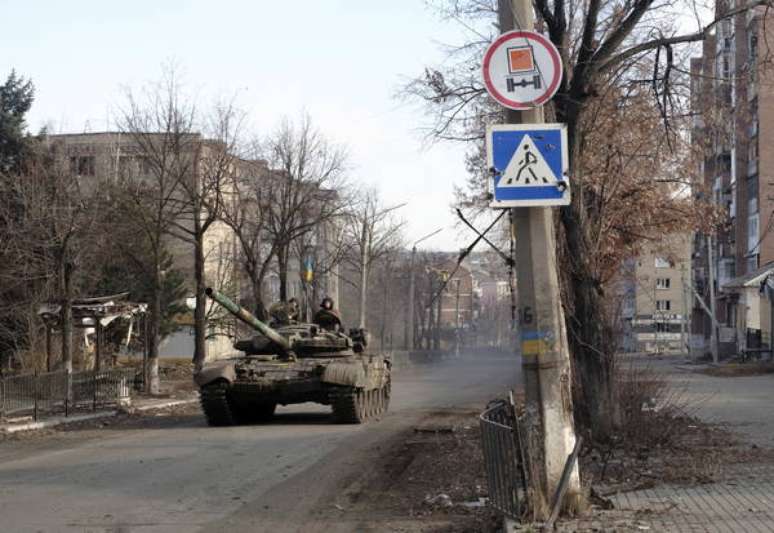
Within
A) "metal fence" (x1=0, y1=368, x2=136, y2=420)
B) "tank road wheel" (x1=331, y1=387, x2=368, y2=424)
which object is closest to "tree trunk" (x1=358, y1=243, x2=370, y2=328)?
"metal fence" (x1=0, y1=368, x2=136, y2=420)

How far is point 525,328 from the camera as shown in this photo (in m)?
7.71

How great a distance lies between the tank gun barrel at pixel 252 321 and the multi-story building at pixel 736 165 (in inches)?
340

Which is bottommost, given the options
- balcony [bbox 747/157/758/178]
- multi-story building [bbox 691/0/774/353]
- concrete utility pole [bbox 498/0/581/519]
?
concrete utility pole [bbox 498/0/581/519]

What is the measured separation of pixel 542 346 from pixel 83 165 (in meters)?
24.7

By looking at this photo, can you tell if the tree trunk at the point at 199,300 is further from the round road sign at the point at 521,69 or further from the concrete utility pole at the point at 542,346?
the round road sign at the point at 521,69

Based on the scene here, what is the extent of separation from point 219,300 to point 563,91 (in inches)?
312

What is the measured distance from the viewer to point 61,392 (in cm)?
2112

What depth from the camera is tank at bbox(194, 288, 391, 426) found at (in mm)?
18281

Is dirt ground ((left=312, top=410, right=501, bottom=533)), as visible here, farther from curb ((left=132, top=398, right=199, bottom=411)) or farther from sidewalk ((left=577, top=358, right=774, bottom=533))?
curb ((left=132, top=398, right=199, bottom=411))

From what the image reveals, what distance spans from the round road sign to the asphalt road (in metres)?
3.77

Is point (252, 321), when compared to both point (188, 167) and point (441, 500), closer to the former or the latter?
point (188, 167)

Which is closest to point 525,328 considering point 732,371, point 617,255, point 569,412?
point 569,412

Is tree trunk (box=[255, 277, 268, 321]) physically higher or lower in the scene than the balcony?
lower

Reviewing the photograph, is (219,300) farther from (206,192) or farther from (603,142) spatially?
(206,192)
